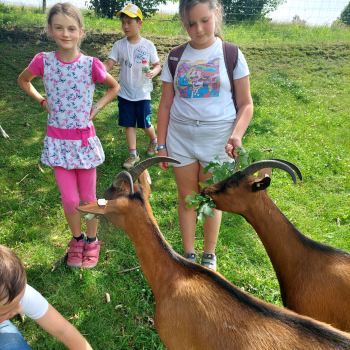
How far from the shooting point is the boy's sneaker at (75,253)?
12.0 feet

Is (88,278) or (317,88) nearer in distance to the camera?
(88,278)

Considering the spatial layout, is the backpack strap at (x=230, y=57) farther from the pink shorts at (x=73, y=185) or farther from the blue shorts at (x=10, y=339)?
the blue shorts at (x=10, y=339)

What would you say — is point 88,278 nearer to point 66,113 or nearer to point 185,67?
point 66,113

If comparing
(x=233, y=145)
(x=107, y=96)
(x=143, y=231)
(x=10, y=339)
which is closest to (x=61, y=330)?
(x=10, y=339)

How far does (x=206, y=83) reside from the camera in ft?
9.45

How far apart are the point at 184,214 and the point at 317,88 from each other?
9641mm

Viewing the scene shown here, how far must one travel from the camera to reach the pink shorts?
3.33 metres

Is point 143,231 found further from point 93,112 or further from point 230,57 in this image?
point 230,57

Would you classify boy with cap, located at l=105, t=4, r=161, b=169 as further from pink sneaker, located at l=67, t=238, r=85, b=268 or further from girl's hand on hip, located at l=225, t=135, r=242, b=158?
girl's hand on hip, located at l=225, t=135, r=242, b=158

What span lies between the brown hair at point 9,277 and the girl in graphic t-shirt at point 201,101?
1.69m

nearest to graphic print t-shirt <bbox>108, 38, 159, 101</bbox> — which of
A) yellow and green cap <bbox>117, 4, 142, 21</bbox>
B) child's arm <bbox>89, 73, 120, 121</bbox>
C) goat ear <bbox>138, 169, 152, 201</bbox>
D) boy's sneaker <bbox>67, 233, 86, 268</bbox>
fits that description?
yellow and green cap <bbox>117, 4, 142, 21</bbox>

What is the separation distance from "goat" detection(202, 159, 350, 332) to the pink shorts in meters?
1.35

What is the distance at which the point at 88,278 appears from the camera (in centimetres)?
355

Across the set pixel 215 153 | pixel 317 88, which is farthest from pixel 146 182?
pixel 317 88
